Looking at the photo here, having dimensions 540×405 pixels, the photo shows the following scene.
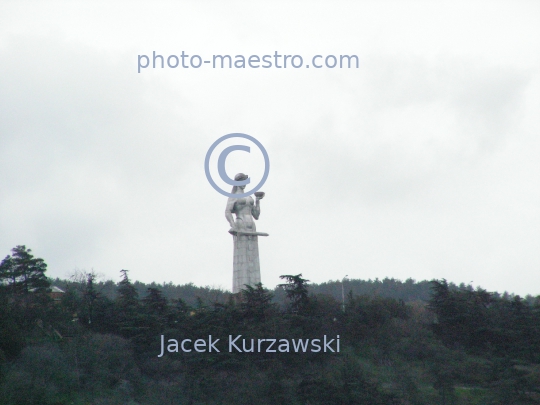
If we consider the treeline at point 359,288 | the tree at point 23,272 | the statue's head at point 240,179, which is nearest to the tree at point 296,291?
the statue's head at point 240,179

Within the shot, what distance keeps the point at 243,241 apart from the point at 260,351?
5121 millimetres

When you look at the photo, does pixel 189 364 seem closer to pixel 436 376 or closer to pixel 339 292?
pixel 436 376

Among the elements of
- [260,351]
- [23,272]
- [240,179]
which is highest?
[240,179]

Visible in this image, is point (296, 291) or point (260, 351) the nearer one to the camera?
point (260, 351)

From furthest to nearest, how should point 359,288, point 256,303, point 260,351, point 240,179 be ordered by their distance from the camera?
point 359,288 < point 240,179 < point 256,303 < point 260,351

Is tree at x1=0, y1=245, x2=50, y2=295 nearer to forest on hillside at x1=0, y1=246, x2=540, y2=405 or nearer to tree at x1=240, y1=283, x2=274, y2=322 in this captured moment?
forest on hillside at x1=0, y1=246, x2=540, y2=405

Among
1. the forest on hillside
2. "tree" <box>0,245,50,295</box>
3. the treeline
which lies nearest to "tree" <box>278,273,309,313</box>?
the forest on hillside

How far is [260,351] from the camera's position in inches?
993

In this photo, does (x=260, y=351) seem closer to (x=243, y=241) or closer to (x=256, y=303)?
(x=256, y=303)

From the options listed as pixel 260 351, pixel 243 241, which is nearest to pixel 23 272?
pixel 243 241

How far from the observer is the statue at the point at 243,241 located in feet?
95.1

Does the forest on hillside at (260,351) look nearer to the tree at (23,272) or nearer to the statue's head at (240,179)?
the tree at (23,272)

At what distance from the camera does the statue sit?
29.0 metres

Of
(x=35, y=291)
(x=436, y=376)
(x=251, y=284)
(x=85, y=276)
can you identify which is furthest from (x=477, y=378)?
(x=85, y=276)
